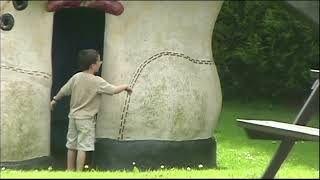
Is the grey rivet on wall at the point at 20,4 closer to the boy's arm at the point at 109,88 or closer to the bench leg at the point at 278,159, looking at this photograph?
the boy's arm at the point at 109,88

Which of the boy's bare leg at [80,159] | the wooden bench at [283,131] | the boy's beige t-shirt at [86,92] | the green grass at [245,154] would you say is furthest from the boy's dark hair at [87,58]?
the wooden bench at [283,131]

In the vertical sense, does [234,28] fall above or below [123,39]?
below

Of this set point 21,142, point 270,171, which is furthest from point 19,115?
point 270,171

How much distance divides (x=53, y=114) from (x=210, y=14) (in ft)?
8.88

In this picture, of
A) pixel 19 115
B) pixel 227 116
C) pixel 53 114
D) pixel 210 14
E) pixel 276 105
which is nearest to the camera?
pixel 19 115

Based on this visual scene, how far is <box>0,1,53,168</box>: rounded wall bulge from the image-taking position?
27.2 ft

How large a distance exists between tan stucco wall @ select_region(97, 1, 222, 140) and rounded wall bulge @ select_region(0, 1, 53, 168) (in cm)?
66

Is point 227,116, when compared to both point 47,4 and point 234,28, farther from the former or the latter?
Result: point 47,4

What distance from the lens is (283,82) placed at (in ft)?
62.3

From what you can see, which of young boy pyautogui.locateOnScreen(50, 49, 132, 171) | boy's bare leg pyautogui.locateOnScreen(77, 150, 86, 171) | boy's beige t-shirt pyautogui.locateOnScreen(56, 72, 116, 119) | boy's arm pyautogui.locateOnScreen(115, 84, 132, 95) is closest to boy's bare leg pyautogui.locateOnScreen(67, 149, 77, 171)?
young boy pyautogui.locateOnScreen(50, 49, 132, 171)

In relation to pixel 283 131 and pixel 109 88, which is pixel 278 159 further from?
pixel 109 88

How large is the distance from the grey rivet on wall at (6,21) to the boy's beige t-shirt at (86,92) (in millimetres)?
856

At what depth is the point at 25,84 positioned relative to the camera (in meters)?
8.38

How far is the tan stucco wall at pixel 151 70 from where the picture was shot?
8.63 metres
